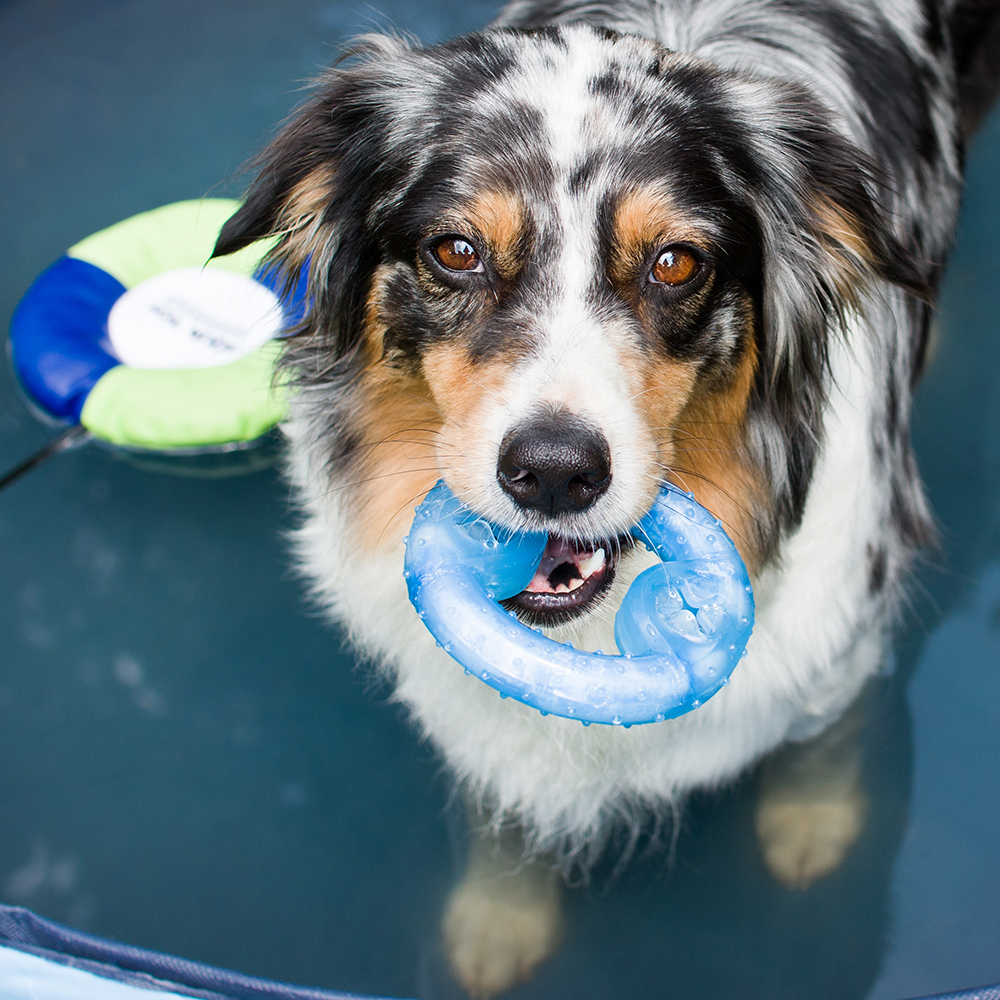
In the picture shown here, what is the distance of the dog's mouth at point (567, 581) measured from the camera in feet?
6.27

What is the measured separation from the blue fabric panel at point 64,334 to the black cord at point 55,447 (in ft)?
0.22

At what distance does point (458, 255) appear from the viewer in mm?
1914

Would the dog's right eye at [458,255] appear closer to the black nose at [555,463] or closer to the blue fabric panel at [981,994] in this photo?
the black nose at [555,463]

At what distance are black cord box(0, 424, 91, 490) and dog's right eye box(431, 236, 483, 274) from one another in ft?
7.37

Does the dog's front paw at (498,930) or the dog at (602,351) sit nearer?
the dog at (602,351)

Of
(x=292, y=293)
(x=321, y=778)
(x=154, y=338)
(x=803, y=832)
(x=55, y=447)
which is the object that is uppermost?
(x=292, y=293)

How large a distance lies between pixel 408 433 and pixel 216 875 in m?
1.68

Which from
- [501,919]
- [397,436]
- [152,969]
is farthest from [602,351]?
[501,919]

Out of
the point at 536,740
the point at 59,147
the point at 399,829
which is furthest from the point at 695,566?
the point at 59,147

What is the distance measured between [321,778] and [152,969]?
114 cm

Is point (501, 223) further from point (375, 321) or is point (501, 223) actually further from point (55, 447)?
point (55, 447)

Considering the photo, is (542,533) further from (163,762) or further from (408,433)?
(163,762)

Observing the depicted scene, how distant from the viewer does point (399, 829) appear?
3094 millimetres

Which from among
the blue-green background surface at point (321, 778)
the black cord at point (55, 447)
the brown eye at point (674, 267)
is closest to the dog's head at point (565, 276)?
the brown eye at point (674, 267)
